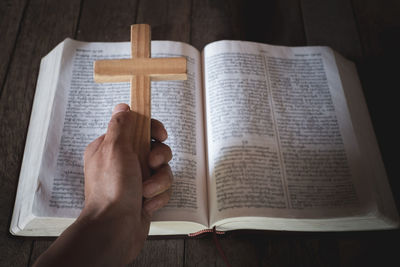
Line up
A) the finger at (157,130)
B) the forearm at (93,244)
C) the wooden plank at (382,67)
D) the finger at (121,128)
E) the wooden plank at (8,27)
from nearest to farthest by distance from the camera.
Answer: the forearm at (93,244) → the finger at (121,128) → the finger at (157,130) → the wooden plank at (382,67) → the wooden plank at (8,27)

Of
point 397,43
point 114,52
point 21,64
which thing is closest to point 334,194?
point 397,43

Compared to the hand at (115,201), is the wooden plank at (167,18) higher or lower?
higher

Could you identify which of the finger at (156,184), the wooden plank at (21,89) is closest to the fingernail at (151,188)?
the finger at (156,184)

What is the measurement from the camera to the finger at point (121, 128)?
1.78 ft

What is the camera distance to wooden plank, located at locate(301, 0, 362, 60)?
0.97 meters

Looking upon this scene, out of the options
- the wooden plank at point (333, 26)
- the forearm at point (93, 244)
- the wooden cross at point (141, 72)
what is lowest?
the forearm at point (93, 244)

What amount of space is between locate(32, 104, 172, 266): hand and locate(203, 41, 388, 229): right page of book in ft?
0.56

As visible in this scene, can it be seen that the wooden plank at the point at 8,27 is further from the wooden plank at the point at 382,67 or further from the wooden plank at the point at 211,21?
the wooden plank at the point at 382,67

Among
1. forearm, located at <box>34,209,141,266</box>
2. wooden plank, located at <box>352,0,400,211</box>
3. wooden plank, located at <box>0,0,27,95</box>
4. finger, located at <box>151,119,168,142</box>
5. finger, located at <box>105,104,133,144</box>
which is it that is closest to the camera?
forearm, located at <box>34,209,141,266</box>

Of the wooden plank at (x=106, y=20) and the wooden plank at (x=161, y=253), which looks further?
the wooden plank at (x=106, y=20)

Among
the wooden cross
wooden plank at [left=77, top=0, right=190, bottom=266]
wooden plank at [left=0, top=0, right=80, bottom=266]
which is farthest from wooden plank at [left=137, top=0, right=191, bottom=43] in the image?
the wooden cross

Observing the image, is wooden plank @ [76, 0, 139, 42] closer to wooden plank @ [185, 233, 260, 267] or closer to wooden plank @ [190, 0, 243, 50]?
wooden plank @ [190, 0, 243, 50]

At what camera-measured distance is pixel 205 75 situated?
2.71 feet

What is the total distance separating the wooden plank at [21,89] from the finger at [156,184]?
1.24 feet
